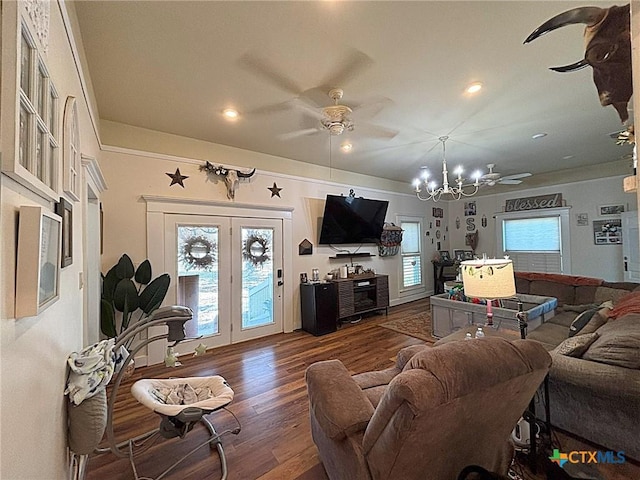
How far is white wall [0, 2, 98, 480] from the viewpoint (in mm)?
748

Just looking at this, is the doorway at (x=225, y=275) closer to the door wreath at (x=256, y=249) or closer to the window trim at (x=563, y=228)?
the door wreath at (x=256, y=249)

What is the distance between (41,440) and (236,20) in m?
2.39

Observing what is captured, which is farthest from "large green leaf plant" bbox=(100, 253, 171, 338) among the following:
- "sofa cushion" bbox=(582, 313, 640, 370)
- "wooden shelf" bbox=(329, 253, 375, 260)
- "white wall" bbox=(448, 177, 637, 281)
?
"white wall" bbox=(448, 177, 637, 281)

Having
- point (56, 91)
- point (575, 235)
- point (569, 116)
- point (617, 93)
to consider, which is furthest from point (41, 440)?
point (575, 235)

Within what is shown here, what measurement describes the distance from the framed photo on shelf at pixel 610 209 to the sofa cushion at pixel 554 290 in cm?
240

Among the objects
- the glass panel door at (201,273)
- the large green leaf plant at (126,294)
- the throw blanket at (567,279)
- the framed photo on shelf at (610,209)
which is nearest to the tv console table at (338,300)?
the glass panel door at (201,273)

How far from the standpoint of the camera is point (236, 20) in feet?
6.15

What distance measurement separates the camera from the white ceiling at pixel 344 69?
72.4 inches

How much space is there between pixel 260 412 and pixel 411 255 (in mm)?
5545

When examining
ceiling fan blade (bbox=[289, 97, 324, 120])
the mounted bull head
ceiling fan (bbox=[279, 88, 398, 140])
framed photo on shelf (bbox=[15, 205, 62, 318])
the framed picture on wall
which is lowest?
framed photo on shelf (bbox=[15, 205, 62, 318])

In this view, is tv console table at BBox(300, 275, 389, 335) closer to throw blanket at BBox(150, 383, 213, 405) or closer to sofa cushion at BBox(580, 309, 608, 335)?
throw blanket at BBox(150, 383, 213, 405)

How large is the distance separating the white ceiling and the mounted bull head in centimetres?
113

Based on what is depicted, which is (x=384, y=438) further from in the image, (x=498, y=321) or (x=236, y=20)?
(x=498, y=321)

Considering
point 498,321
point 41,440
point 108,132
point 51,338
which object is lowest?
point 498,321
